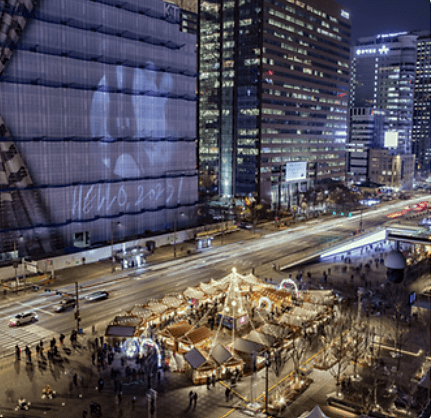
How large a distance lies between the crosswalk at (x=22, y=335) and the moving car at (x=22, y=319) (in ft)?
1.29

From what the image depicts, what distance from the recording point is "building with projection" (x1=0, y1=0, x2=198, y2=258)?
70.0 metres

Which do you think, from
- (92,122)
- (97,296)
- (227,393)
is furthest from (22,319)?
(92,122)

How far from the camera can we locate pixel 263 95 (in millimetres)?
129000

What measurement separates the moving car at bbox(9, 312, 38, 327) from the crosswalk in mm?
393

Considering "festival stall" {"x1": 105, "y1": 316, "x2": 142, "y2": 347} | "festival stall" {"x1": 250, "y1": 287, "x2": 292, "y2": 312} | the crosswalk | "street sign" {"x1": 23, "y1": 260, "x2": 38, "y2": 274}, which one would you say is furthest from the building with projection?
"festival stall" {"x1": 250, "y1": 287, "x2": 292, "y2": 312}

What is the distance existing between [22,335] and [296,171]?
364 ft

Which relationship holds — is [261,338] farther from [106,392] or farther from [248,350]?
[106,392]

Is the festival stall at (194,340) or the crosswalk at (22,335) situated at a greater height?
the festival stall at (194,340)

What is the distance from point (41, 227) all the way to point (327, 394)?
52738 mm

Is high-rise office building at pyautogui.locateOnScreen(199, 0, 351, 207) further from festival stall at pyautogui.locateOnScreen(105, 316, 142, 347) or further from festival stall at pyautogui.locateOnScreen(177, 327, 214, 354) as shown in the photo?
festival stall at pyautogui.locateOnScreen(177, 327, 214, 354)

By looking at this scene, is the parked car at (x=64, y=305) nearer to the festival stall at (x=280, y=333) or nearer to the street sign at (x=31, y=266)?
the street sign at (x=31, y=266)

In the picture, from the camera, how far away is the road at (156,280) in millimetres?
47844

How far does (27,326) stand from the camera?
47.8 meters

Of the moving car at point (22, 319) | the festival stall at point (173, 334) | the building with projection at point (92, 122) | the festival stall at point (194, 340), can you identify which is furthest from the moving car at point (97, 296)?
the building with projection at point (92, 122)
